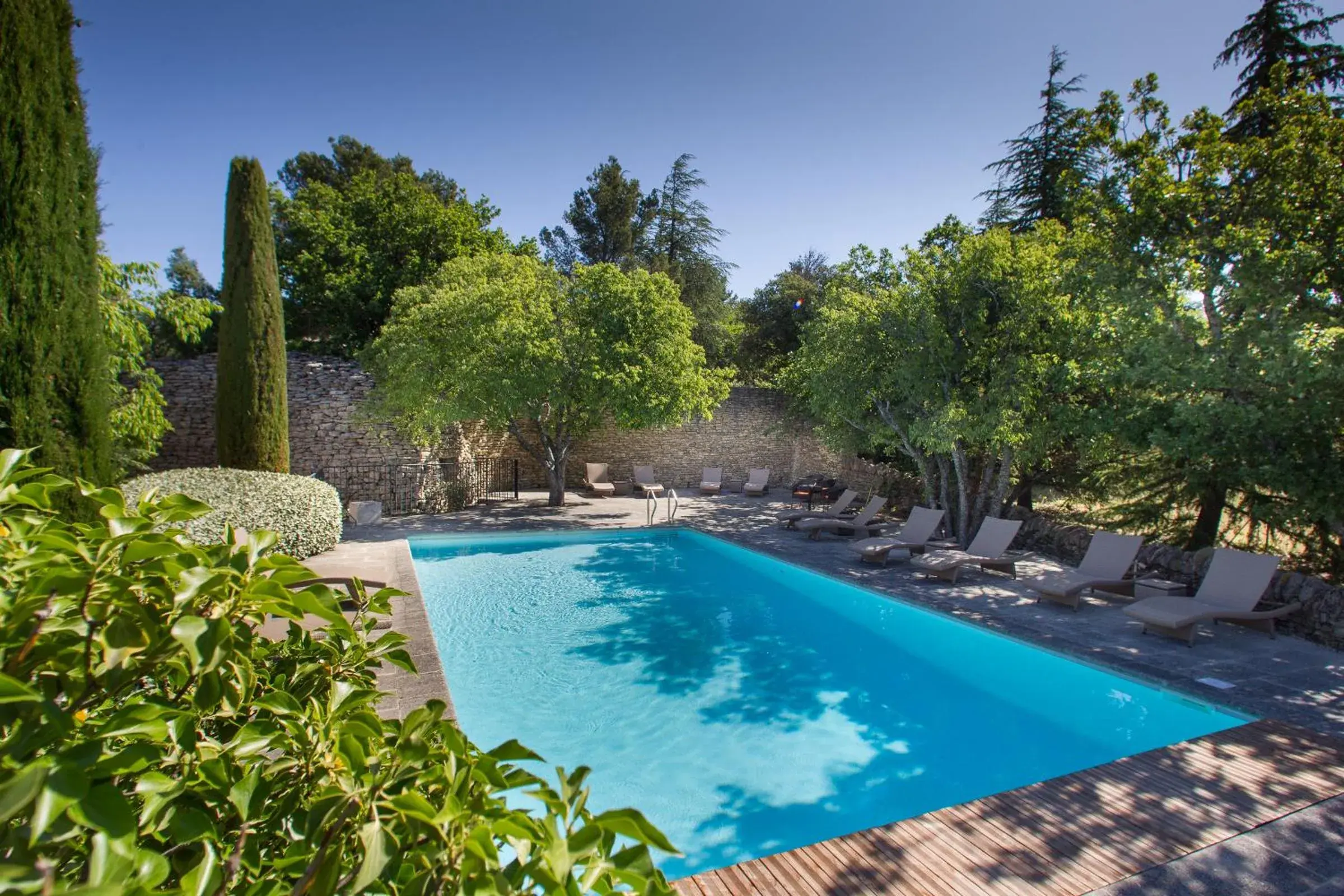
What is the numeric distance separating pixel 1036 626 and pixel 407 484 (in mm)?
12677

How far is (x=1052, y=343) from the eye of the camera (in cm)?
1002

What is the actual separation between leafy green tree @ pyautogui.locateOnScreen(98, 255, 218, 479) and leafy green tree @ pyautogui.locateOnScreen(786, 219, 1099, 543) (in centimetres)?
1085

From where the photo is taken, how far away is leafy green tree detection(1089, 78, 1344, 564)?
6625mm

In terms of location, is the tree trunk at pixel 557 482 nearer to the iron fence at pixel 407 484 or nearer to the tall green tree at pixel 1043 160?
the iron fence at pixel 407 484

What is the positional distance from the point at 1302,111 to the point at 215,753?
10937mm

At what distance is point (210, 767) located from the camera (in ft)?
2.74

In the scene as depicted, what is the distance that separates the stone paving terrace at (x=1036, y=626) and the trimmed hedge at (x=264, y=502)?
426 mm

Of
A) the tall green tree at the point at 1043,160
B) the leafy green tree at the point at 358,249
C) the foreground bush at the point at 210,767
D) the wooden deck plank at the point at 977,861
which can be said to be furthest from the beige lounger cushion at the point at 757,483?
the foreground bush at the point at 210,767

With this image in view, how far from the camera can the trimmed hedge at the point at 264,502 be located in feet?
26.6

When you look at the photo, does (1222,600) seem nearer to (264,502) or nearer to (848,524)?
(848,524)

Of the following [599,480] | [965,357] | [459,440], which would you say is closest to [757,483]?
[599,480]

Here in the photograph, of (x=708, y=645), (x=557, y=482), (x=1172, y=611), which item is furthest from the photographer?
(x=557, y=482)

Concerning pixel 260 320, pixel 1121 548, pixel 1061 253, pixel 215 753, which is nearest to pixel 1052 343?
pixel 1061 253

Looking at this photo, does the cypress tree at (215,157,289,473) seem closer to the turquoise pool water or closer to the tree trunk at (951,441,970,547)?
the turquoise pool water
